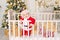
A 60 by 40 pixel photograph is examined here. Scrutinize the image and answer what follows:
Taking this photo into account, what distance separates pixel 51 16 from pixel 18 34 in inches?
54.6

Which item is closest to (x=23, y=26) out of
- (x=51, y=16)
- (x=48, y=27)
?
(x=48, y=27)

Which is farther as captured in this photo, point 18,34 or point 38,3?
point 38,3

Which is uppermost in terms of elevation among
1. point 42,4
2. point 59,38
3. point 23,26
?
point 42,4

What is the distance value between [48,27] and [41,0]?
1.63m

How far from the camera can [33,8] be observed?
450cm

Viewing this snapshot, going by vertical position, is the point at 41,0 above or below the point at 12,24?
above

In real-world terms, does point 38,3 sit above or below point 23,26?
above

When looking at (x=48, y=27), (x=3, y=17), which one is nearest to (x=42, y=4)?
(x=3, y=17)

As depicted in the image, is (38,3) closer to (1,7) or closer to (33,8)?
(33,8)

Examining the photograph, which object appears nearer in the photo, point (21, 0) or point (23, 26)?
point (23, 26)

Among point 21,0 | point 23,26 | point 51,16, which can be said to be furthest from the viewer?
point 21,0

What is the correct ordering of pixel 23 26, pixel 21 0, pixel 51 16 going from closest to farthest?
pixel 23 26, pixel 51 16, pixel 21 0

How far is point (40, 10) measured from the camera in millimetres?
4438

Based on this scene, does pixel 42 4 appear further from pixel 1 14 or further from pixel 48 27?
pixel 48 27
